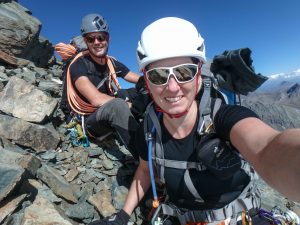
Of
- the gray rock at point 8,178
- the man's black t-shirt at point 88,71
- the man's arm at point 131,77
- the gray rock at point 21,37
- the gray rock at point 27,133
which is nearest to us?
the gray rock at point 8,178

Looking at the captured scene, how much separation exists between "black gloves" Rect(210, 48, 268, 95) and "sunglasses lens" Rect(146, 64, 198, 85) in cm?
66

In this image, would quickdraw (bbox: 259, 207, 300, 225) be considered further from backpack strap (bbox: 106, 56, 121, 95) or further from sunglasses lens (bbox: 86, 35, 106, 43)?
sunglasses lens (bbox: 86, 35, 106, 43)

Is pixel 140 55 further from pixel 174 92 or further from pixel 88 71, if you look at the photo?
pixel 88 71

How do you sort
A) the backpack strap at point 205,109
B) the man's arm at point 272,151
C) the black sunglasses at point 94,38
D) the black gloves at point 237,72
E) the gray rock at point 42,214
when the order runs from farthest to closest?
1. the black sunglasses at point 94,38
2. the gray rock at point 42,214
3. the black gloves at point 237,72
4. the backpack strap at point 205,109
5. the man's arm at point 272,151

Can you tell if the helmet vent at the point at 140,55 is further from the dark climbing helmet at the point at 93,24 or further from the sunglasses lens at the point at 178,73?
the dark climbing helmet at the point at 93,24

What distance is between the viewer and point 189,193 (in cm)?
446

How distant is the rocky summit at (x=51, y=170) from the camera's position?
5474 mm

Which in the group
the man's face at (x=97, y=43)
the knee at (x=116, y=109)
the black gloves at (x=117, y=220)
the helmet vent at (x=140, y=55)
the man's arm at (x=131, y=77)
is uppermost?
the man's face at (x=97, y=43)

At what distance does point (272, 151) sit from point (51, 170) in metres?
5.61

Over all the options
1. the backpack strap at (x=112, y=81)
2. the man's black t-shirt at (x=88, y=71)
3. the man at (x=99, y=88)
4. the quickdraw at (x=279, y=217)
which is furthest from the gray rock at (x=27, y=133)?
the quickdraw at (x=279, y=217)

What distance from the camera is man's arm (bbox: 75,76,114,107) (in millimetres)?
8312

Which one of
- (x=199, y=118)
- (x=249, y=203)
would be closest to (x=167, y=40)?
(x=199, y=118)

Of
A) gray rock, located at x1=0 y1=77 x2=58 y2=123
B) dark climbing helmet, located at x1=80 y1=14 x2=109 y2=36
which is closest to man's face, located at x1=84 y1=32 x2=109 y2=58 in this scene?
dark climbing helmet, located at x1=80 y1=14 x2=109 y2=36

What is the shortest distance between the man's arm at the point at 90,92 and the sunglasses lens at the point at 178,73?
13.9ft
